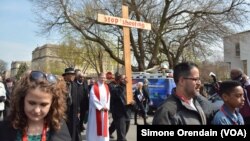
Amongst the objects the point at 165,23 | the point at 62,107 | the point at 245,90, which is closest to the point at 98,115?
the point at 245,90

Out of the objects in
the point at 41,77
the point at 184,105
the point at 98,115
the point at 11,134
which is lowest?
the point at 98,115

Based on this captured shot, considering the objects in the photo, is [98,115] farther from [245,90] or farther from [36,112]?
[36,112]

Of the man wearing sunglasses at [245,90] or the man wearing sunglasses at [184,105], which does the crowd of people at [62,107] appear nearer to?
the man wearing sunglasses at [184,105]

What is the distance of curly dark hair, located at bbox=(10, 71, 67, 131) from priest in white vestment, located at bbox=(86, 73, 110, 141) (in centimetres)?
583

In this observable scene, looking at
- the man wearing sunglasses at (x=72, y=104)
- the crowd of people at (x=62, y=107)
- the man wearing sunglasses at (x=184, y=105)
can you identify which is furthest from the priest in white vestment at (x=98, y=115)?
the man wearing sunglasses at (x=184, y=105)

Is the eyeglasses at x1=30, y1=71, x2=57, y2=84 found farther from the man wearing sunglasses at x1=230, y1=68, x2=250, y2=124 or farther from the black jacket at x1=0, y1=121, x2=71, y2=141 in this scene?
the man wearing sunglasses at x1=230, y1=68, x2=250, y2=124

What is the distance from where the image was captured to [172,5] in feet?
99.0

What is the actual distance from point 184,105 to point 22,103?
1.41 meters

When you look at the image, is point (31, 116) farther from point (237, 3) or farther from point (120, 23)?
point (237, 3)

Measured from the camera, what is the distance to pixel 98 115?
335 inches

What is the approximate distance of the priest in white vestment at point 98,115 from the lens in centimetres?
841

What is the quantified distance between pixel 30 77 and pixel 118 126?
728 cm

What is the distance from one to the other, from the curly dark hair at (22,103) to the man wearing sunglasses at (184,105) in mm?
894

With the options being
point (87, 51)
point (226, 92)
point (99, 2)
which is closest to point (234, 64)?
point (87, 51)
